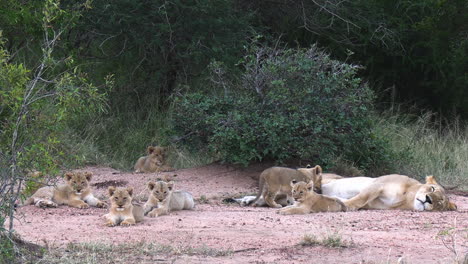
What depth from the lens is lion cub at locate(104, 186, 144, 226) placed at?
9.16 meters

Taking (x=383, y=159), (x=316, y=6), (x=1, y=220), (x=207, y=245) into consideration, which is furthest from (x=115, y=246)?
(x=316, y=6)

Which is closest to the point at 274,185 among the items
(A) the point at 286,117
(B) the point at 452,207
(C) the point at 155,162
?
(A) the point at 286,117

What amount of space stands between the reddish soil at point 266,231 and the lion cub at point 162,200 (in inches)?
5.7

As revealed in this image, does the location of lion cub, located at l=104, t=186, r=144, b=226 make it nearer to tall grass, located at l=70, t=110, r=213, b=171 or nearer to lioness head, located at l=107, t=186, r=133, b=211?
lioness head, located at l=107, t=186, r=133, b=211

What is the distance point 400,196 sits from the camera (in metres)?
11.2

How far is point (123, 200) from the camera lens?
9.30m

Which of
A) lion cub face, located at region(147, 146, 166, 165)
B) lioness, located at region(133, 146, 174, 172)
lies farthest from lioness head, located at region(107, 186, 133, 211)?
lion cub face, located at region(147, 146, 166, 165)

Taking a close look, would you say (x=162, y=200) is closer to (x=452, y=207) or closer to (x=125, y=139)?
(x=452, y=207)

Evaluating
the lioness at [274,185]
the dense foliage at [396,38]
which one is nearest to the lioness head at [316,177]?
the lioness at [274,185]

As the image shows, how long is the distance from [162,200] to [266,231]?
177 cm

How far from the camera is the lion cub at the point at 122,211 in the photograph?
30.1 feet

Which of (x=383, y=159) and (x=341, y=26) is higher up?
(x=341, y=26)

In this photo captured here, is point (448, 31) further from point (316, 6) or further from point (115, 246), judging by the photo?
point (115, 246)

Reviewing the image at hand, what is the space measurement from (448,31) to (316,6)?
10.2 feet
